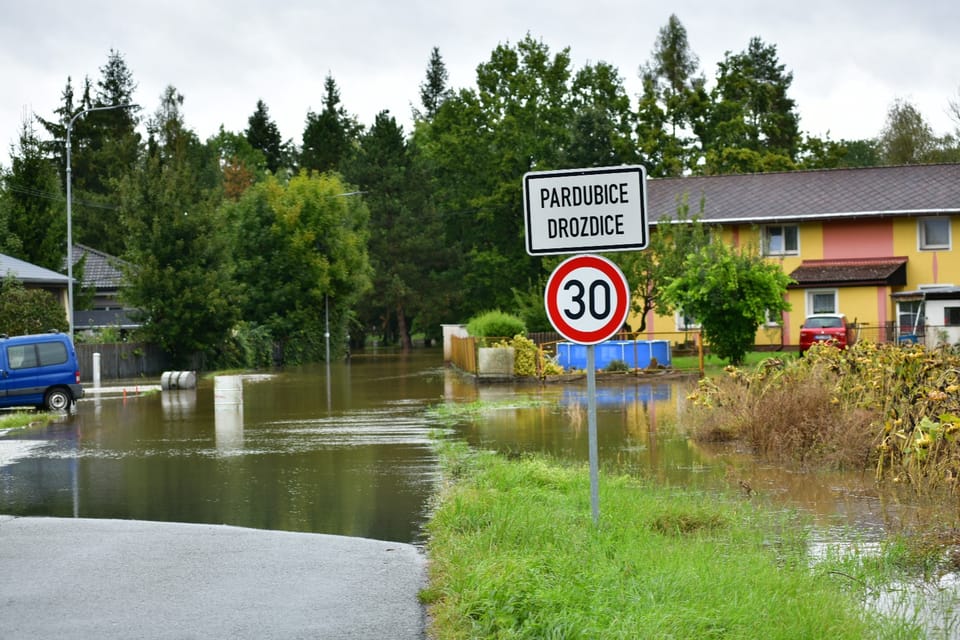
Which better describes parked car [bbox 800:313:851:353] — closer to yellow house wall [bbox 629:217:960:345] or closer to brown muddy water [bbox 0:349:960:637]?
yellow house wall [bbox 629:217:960:345]

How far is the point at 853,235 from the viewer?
50.3m

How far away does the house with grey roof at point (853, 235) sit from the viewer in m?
48.0

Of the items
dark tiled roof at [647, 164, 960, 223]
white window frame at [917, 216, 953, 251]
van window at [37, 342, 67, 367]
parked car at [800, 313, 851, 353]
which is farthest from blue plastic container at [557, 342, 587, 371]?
white window frame at [917, 216, 953, 251]

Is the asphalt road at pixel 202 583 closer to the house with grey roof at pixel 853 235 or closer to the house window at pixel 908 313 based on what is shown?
the house with grey roof at pixel 853 235

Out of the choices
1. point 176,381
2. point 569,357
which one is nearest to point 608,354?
point 569,357

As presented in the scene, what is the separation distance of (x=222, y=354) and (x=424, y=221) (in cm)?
3587

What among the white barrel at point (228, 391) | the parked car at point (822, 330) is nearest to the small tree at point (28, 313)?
the white barrel at point (228, 391)

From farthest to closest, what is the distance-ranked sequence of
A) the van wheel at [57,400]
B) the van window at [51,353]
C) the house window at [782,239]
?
the house window at [782,239] < the van wheel at [57,400] < the van window at [51,353]

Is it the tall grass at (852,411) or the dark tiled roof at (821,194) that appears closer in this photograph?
the tall grass at (852,411)

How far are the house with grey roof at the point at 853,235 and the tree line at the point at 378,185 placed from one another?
896 centimetres

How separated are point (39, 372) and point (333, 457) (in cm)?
1293

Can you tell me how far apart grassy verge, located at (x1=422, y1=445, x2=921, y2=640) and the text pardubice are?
2.18 metres

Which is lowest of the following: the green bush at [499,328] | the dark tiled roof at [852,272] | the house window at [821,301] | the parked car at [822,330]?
the parked car at [822,330]

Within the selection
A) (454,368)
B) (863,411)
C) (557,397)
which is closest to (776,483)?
(863,411)
